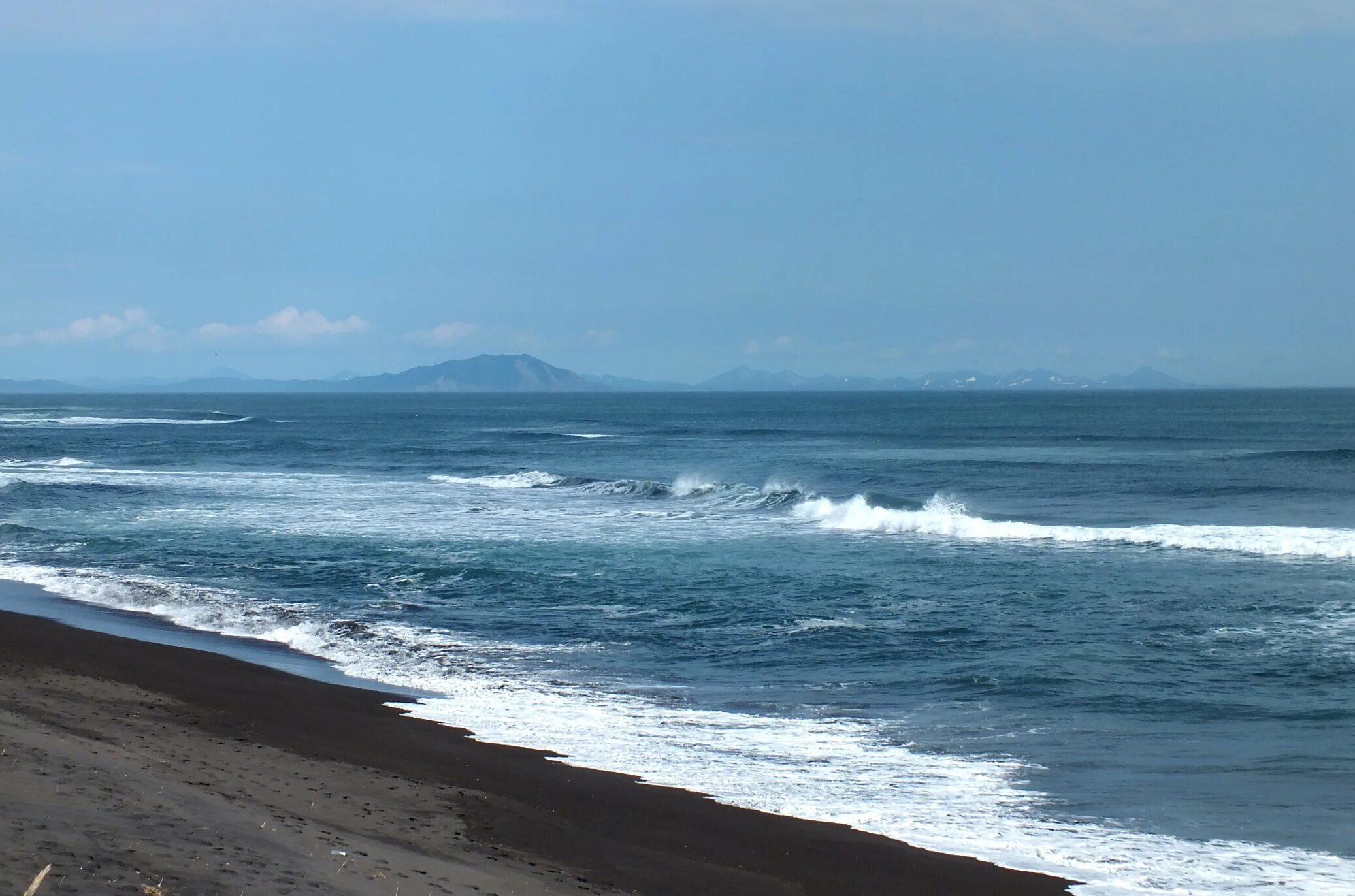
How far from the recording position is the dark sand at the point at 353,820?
21.1 ft

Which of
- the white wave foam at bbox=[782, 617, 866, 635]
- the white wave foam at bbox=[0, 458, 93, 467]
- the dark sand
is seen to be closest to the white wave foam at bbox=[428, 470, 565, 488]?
the white wave foam at bbox=[0, 458, 93, 467]

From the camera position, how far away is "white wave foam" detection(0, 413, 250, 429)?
9456 centimetres

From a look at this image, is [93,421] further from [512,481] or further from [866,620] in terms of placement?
[866,620]

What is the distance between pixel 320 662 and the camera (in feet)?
49.0

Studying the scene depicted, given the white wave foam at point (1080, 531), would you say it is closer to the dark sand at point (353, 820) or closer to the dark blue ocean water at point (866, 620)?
the dark blue ocean water at point (866, 620)

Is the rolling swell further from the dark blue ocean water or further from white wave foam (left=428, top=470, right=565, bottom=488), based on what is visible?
the dark blue ocean water

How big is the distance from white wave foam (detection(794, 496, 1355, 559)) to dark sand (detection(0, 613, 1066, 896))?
18716 millimetres

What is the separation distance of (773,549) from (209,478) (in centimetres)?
2864

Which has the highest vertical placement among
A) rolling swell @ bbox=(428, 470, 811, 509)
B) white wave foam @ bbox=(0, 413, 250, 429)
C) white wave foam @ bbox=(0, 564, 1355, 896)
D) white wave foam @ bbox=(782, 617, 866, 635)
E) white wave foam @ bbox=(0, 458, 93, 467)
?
white wave foam @ bbox=(0, 413, 250, 429)

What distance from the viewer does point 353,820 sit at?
26.5 feet

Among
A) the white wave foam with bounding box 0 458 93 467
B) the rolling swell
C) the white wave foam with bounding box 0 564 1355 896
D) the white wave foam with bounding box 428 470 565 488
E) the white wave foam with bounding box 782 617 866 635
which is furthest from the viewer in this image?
the white wave foam with bounding box 0 458 93 467

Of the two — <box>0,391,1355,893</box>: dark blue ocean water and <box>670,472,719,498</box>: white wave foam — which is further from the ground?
<box>670,472,719,498</box>: white wave foam

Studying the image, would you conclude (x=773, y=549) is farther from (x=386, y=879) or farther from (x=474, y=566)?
(x=386, y=879)

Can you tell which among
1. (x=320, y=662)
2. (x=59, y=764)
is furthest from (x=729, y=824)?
(x=320, y=662)
